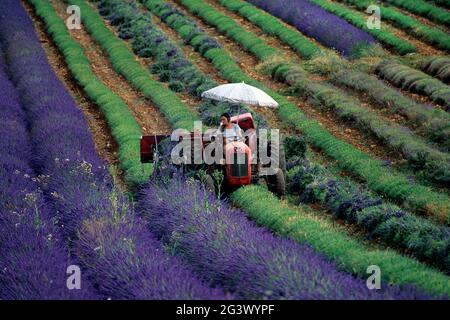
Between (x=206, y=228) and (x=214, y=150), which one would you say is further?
(x=214, y=150)

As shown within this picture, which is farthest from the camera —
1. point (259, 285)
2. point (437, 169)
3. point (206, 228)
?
point (437, 169)

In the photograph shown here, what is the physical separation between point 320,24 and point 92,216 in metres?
16.6

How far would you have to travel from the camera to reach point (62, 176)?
13078mm

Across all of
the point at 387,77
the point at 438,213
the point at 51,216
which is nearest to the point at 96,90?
the point at 387,77

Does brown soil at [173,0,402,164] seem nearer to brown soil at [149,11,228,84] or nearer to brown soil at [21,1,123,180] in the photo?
brown soil at [149,11,228,84]

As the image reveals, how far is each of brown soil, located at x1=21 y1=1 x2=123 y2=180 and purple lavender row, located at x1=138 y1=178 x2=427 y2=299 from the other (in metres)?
5.06

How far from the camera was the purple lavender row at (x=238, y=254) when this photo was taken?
8.05 meters

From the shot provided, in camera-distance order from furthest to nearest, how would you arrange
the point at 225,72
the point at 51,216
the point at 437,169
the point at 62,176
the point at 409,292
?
the point at 225,72 < the point at 437,169 < the point at 62,176 < the point at 51,216 < the point at 409,292

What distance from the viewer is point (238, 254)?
9234mm

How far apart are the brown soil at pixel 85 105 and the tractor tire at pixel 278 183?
4.09 metres

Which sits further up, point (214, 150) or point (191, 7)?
point (191, 7)

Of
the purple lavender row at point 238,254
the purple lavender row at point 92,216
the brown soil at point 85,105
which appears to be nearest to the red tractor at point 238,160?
the purple lavender row at point 238,254

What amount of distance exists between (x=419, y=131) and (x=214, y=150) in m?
5.66

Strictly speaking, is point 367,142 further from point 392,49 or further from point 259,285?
point 259,285
